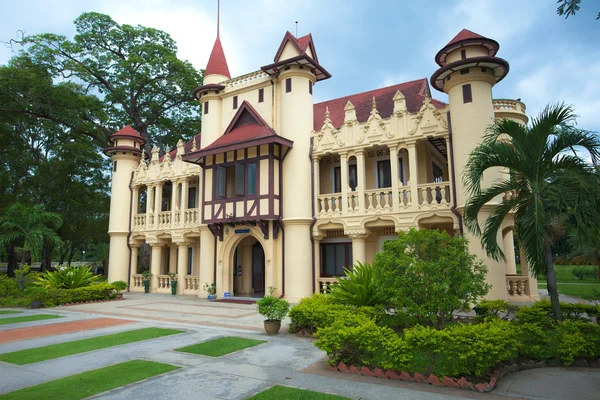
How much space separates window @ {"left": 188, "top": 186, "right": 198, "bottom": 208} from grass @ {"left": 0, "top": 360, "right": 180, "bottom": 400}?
1862cm

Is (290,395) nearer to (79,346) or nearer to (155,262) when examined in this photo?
(79,346)

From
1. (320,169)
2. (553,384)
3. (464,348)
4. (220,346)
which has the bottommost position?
(553,384)

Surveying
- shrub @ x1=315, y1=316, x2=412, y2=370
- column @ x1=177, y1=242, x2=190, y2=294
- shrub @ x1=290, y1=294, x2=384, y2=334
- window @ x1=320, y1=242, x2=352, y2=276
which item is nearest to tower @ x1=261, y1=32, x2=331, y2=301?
window @ x1=320, y1=242, x2=352, y2=276

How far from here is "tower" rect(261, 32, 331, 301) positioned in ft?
60.3

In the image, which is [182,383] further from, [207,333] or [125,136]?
[125,136]

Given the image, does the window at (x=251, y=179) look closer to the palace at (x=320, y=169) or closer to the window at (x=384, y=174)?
the palace at (x=320, y=169)

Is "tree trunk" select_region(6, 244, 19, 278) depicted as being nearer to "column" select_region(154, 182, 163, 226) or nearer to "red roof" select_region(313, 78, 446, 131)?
"column" select_region(154, 182, 163, 226)

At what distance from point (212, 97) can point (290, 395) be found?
19.3m

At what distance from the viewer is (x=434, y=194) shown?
16.3 meters

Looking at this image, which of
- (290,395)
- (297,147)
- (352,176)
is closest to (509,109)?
(352,176)

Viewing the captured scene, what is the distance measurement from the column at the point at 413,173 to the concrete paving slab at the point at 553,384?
974cm

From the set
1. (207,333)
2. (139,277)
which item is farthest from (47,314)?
(139,277)

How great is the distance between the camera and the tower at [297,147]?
1839cm

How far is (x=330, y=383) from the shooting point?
22.1 ft
